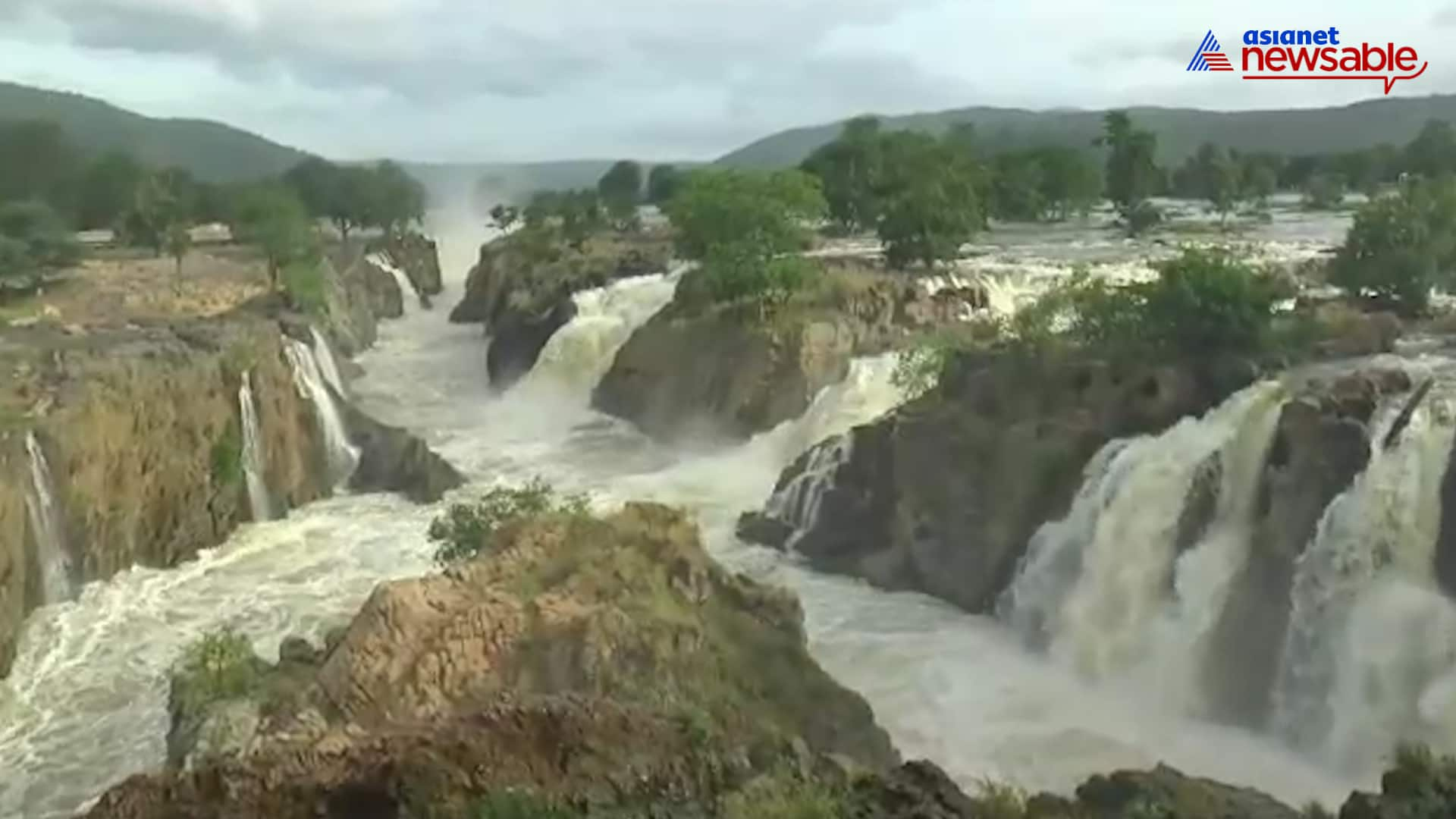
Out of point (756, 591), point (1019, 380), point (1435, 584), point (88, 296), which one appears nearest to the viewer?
point (1435, 584)

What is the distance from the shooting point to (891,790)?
11.7m

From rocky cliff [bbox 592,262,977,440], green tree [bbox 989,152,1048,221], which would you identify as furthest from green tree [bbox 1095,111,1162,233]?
rocky cliff [bbox 592,262,977,440]

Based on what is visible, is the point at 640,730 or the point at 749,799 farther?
the point at 640,730

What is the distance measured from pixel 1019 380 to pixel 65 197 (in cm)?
7053

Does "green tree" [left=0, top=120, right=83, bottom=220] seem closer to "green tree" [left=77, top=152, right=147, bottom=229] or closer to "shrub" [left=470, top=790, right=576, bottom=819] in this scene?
"green tree" [left=77, top=152, right=147, bottom=229]

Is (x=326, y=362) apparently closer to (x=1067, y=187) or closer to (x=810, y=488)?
(x=810, y=488)

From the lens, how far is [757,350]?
36875 millimetres

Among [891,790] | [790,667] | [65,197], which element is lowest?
[790,667]

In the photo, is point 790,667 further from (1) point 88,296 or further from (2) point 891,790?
(1) point 88,296

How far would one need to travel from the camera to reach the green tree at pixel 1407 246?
28.2 m

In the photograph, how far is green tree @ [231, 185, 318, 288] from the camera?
48.9 m

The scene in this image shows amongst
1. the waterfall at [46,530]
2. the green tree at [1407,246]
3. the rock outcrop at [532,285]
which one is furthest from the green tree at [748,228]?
the waterfall at [46,530]

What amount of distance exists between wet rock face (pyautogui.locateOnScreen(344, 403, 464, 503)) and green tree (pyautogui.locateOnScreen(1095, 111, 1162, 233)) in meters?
39.3

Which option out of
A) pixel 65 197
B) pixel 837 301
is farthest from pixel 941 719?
pixel 65 197
